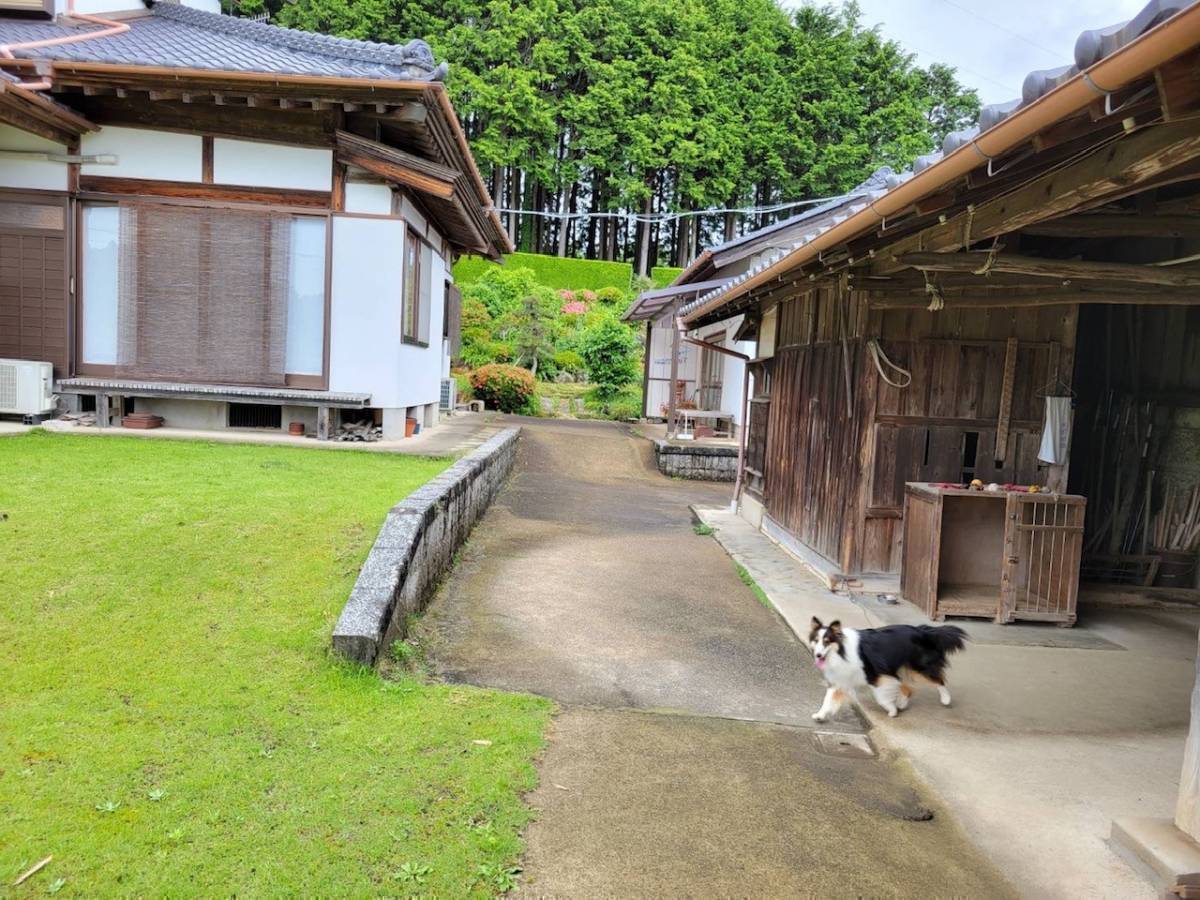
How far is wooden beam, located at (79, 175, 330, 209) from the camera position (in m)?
9.87

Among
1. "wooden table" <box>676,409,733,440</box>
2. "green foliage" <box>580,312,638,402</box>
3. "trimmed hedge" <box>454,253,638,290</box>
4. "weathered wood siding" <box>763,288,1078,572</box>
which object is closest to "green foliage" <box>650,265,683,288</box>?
"trimmed hedge" <box>454,253,638,290</box>

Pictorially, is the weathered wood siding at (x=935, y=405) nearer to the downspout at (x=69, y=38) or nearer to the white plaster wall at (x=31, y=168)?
the downspout at (x=69, y=38)

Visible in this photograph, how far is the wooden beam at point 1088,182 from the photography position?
2.84m

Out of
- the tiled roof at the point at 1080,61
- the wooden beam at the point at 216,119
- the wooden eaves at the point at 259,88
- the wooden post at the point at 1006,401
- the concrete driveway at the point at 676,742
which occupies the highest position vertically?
the wooden eaves at the point at 259,88

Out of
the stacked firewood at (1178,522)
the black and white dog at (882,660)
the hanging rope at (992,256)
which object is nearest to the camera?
the black and white dog at (882,660)

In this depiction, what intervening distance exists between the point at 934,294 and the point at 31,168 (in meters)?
10.5

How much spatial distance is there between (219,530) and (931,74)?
46271 millimetres

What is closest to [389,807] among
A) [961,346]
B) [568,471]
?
[961,346]

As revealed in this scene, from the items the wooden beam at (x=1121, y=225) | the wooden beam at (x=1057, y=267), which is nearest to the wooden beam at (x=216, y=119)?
the wooden beam at (x=1057, y=267)

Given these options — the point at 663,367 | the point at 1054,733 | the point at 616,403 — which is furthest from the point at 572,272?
the point at 1054,733

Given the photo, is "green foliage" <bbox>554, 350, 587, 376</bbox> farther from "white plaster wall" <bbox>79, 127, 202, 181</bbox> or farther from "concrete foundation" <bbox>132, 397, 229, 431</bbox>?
"white plaster wall" <bbox>79, 127, 202, 181</bbox>

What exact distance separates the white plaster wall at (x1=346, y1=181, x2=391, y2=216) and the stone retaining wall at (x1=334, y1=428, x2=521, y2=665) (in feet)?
12.7

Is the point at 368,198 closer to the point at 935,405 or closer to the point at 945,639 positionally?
the point at 935,405

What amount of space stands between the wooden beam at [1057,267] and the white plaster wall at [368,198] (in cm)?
690
